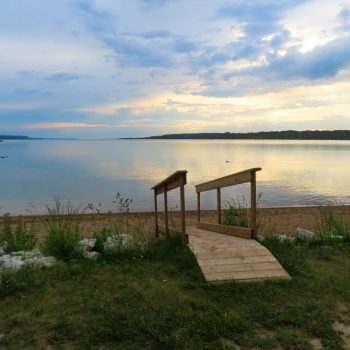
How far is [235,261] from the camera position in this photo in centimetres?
518

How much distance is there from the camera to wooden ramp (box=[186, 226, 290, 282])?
484 cm

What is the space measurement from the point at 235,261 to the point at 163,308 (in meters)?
1.49

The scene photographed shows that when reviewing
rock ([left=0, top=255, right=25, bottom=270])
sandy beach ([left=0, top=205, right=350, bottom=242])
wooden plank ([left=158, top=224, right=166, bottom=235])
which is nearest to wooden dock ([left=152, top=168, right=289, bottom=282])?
wooden plank ([left=158, top=224, right=166, bottom=235])

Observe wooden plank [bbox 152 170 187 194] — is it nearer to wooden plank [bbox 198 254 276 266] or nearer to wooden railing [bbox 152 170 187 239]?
wooden railing [bbox 152 170 187 239]

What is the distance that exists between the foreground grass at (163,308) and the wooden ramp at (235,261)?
0.55ft

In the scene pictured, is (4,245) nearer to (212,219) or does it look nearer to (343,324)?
(343,324)

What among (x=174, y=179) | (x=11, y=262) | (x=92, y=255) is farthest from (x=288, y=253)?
(x=11, y=262)

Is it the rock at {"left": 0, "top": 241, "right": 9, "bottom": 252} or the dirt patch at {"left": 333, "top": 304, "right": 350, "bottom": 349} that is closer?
the dirt patch at {"left": 333, "top": 304, "right": 350, "bottom": 349}

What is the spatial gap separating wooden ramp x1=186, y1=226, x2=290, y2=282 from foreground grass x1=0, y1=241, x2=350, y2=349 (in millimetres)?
167

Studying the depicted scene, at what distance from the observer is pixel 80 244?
20.3 feet

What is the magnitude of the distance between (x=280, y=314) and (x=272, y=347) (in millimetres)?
610

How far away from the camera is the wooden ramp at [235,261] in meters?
4.84

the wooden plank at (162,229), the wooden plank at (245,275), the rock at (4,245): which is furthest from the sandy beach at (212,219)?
the wooden plank at (245,275)

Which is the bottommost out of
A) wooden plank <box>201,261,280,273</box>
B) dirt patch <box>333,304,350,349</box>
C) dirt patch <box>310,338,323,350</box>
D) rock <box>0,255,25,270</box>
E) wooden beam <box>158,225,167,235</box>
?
wooden beam <box>158,225,167,235</box>
